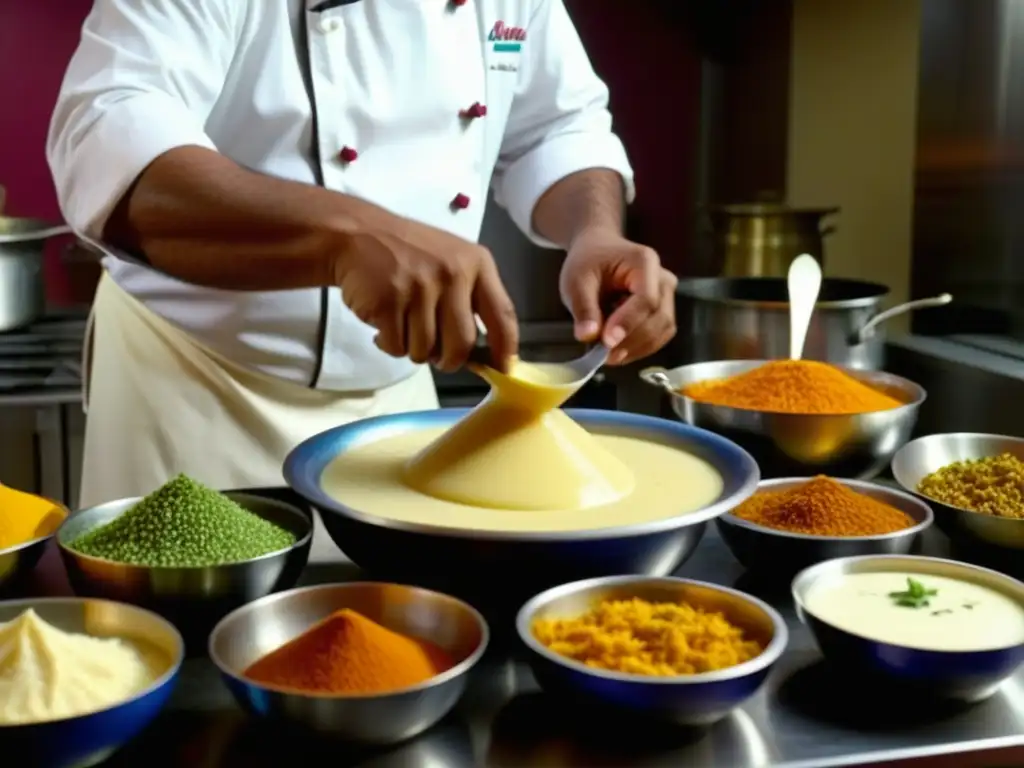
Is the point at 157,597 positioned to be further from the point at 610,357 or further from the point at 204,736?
the point at 610,357

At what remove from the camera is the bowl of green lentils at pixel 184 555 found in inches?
34.1

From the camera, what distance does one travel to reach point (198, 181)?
108 cm

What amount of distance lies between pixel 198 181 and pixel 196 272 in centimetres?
9

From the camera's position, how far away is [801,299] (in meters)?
1.68

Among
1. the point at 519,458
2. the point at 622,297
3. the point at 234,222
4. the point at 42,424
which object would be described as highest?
the point at 234,222

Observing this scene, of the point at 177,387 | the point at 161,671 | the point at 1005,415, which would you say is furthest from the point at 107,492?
the point at 1005,415

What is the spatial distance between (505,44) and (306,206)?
25.1 inches

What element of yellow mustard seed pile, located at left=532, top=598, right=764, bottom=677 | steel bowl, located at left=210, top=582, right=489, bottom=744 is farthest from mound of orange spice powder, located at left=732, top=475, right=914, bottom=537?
steel bowl, located at left=210, top=582, right=489, bottom=744

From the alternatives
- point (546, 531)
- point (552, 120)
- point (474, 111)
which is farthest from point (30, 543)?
point (552, 120)

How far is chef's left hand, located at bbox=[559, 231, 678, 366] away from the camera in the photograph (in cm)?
121

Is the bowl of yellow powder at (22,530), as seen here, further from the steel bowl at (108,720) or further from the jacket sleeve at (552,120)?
the jacket sleeve at (552,120)

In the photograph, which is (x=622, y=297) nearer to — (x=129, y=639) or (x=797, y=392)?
(x=797, y=392)

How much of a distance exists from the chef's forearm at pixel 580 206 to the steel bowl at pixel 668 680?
28.7 inches

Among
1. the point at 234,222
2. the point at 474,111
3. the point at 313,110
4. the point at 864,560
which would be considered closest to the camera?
the point at 864,560
